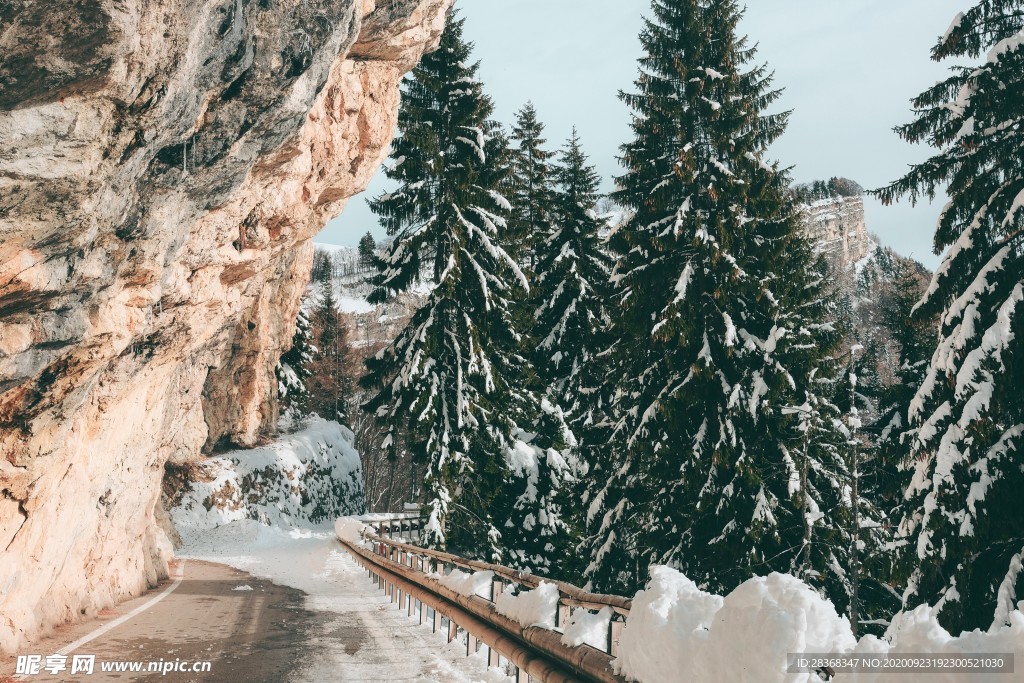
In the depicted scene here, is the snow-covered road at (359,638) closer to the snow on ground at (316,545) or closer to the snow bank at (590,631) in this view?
the snow on ground at (316,545)

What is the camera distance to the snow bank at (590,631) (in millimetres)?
5176

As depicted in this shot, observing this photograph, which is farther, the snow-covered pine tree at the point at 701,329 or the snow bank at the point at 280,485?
the snow bank at the point at 280,485

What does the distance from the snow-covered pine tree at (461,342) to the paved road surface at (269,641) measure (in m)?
5.25

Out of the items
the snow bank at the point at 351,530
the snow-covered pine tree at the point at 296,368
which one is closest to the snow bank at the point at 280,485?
the snow-covered pine tree at the point at 296,368

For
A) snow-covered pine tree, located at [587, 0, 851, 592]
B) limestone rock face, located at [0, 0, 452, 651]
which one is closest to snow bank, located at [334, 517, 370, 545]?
limestone rock face, located at [0, 0, 452, 651]

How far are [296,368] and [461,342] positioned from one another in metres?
31.9

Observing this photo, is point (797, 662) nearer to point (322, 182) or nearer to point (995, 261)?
point (995, 261)

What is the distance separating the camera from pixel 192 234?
42.5 feet

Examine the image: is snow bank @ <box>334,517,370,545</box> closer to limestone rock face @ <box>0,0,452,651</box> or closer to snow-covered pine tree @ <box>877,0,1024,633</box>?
limestone rock face @ <box>0,0,452,651</box>

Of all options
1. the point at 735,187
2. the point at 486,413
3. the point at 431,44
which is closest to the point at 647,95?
the point at 735,187

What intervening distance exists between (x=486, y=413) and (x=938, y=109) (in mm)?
13373

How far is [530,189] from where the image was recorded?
30.3 metres

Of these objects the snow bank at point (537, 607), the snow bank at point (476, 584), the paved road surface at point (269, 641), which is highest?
the snow bank at point (537, 607)

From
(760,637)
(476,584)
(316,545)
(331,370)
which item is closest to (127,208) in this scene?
(476,584)
